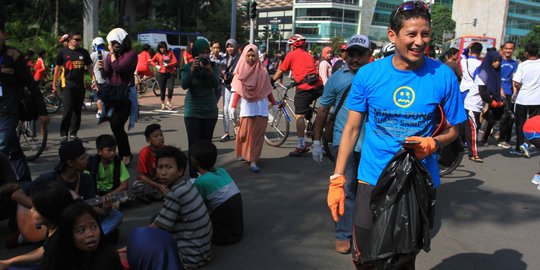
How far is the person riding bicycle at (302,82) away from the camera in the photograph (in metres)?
7.32

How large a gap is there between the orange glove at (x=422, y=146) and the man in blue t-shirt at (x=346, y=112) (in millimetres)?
1364

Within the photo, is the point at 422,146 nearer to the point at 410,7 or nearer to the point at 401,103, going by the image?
the point at 401,103

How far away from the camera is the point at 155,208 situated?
4.72m

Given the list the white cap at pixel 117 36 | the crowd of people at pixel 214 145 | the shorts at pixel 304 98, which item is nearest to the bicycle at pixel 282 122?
the shorts at pixel 304 98

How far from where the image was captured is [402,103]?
2.36 meters

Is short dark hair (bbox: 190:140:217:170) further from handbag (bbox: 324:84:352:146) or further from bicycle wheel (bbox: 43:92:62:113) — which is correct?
bicycle wheel (bbox: 43:92:62:113)

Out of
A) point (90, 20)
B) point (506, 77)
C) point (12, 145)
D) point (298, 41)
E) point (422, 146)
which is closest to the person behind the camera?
point (422, 146)

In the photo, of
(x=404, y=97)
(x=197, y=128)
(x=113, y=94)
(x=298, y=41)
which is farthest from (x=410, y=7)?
(x=298, y=41)

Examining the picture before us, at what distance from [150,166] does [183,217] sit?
5.42 ft

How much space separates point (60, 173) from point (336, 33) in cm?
8306

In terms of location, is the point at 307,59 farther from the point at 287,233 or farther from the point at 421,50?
the point at 421,50

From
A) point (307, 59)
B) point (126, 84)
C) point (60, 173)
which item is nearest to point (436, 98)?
point (60, 173)

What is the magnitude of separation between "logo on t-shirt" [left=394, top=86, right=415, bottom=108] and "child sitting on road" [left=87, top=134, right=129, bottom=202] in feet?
9.85

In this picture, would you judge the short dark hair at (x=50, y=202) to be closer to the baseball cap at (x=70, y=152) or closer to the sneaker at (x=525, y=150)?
the baseball cap at (x=70, y=152)
